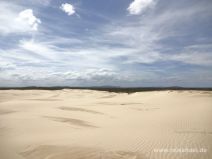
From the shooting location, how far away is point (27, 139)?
7586mm

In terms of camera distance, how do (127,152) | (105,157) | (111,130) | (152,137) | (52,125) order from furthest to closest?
1. (52,125)
2. (111,130)
3. (152,137)
4. (127,152)
5. (105,157)

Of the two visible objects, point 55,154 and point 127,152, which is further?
point 127,152

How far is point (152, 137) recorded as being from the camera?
8.20 metres

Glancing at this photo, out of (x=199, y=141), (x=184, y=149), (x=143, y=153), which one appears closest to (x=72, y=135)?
(x=143, y=153)

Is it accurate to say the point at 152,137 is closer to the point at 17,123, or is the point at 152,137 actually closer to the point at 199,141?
the point at 199,141

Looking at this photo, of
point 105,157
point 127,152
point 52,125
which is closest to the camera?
point 105,157

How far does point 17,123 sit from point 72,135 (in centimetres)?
312

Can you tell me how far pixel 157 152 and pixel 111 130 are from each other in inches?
115

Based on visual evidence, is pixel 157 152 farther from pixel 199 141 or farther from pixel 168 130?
pixel 168 130

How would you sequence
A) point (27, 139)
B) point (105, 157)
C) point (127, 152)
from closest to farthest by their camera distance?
point (105, 157)
point (127, 152)
point (27, 139)

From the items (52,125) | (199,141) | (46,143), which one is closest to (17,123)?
(52,125)

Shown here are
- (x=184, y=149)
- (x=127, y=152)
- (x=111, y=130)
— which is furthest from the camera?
(x=111, y=130)

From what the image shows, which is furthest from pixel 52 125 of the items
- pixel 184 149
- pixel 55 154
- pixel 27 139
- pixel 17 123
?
pixel 184 149

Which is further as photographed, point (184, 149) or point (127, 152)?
point (184, 149)
